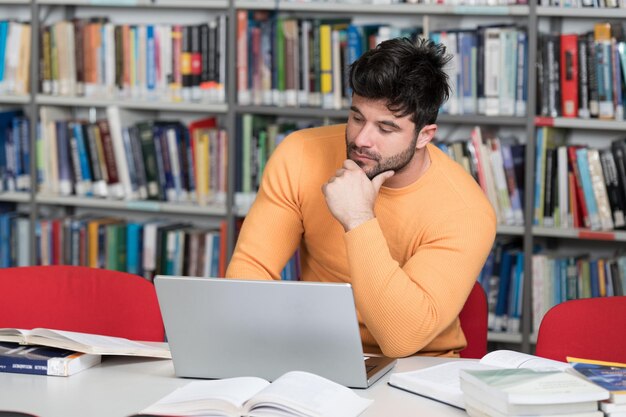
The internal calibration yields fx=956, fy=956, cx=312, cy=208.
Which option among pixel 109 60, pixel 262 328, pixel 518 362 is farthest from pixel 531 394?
pixel 109 60

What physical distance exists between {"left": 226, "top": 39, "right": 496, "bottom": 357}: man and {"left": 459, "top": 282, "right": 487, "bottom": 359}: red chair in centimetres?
6

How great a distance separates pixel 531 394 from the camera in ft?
4.57

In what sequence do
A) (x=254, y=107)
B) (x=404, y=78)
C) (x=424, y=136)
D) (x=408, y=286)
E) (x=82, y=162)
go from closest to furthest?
(x=408, y=286) < (x=404, y=78) < (x=424, y=136) < (x=254, y=107) < (x=82, y=162)

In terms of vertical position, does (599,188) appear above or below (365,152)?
below

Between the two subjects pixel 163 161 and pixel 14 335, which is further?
pixel 163 161

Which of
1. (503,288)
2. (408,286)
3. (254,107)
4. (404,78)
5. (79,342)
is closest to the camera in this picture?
(79,342)

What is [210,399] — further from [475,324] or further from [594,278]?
[594,278]

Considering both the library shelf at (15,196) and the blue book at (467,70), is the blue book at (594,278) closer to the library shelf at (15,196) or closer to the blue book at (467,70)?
the blue book at (467,70)

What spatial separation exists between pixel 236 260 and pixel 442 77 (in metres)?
0.63

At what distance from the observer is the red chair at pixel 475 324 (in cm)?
221

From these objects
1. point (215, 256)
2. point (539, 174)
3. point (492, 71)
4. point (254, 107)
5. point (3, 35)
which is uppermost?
point (3, 35)

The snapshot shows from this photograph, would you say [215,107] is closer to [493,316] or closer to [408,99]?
[493,316]

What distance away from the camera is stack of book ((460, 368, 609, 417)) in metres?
1.39

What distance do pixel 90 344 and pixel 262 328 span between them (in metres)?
0.36
